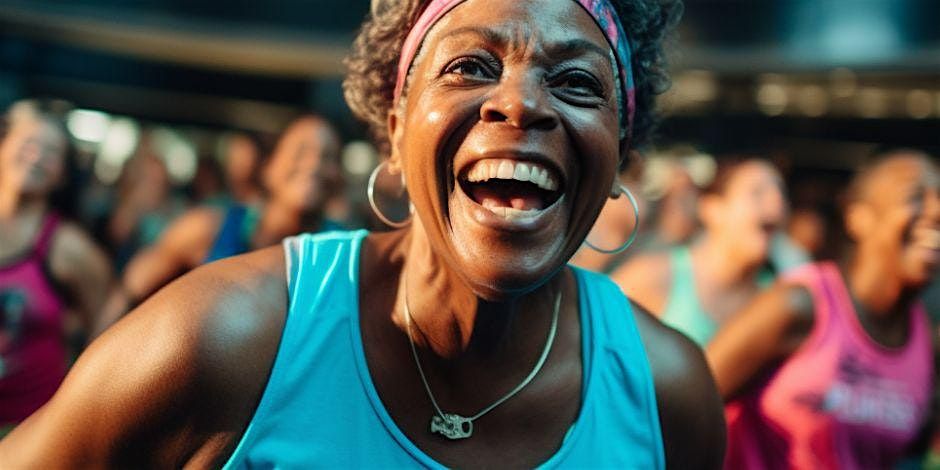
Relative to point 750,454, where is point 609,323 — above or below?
above

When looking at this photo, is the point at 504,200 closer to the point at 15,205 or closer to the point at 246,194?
the point at 15,205

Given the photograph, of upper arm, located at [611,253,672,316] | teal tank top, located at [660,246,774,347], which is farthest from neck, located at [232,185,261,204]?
teal tank top, located at [660,246,774,347]

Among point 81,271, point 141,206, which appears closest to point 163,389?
point 81,271

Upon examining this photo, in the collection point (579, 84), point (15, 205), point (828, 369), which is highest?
point (579, 84)

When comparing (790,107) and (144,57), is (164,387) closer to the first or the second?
(790,107)

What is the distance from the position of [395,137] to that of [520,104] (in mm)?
466

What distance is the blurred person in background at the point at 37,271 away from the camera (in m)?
4.02

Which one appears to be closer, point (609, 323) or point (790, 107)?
point (609, 323)

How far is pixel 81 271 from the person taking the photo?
439 centimetres

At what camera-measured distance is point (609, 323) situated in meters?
2.16

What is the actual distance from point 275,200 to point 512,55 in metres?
3.12

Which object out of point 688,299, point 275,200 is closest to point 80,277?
point 275,200

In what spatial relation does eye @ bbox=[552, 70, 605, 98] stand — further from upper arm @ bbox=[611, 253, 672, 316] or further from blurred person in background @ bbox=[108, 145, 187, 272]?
blurred person in background @ bbox=[108, 145, 187, 272]

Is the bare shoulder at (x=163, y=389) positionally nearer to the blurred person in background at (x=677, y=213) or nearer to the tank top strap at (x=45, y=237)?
the tank top strap at (x=45, y=237)
